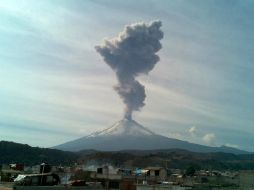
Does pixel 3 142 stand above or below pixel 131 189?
above

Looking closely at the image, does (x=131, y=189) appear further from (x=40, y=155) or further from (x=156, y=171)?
(x=40, y=155)

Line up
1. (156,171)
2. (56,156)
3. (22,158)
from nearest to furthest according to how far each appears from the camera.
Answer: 1. (156,171)
2. (22,158)
3. (56,156)

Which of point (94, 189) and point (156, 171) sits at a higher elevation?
point (156, 171)

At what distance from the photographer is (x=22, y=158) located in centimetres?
14212

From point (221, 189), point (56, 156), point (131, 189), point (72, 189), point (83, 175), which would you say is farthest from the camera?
point (56, 156)

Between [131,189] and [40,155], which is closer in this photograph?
[131,189]

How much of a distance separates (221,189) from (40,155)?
119079 millimetres

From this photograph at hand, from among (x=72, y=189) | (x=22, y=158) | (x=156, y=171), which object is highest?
(x=22, y=158)

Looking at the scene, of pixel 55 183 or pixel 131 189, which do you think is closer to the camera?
pixel 55 183

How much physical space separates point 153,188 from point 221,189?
7.01m

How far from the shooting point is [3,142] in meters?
163

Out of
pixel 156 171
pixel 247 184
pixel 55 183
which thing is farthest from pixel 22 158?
pixel 55 183

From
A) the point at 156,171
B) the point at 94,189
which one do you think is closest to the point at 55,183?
the point at 94,189

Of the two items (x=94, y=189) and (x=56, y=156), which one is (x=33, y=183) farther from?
(x=56, y=156)
